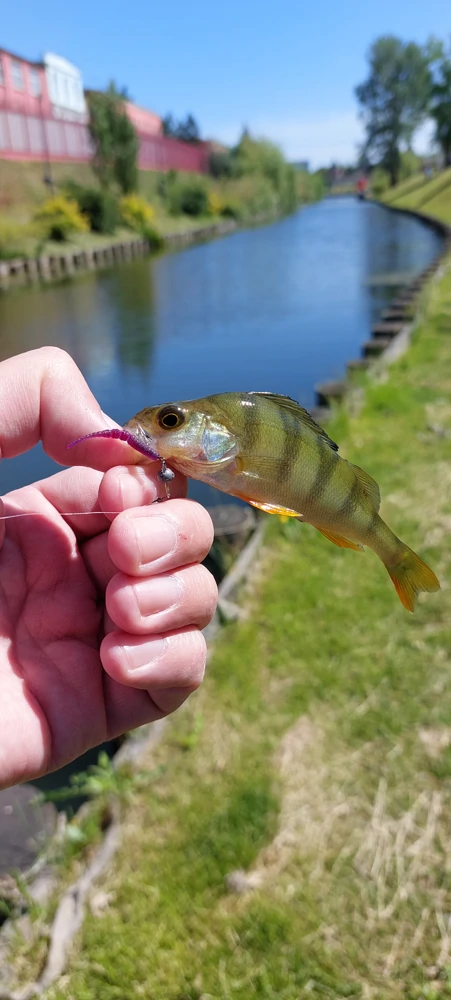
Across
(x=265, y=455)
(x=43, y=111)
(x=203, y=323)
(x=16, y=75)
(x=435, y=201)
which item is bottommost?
(x=203, y=323)

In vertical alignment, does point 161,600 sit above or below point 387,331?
above

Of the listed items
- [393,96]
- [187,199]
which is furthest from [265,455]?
[393,96]

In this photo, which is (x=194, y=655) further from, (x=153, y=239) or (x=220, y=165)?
(x=220, y=165)

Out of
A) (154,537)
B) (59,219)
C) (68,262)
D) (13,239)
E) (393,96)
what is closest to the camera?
(154,537)

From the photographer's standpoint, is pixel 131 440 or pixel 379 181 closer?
pixel 131 440

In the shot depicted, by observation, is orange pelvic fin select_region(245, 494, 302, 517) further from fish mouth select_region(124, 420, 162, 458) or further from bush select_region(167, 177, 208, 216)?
bush select_region(167, 177, 208, 216)

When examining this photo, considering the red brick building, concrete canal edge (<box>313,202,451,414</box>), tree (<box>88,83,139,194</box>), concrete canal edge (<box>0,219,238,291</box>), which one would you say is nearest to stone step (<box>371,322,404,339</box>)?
concrete canal edge (<box>313,202,451,414</box>)

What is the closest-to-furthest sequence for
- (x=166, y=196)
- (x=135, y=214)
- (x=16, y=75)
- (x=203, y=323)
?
(x=203, y=323)
(x=135, y=214)
(x=16, y=75)
(x=166, y=196)

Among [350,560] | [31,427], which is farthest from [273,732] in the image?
[31,427]
